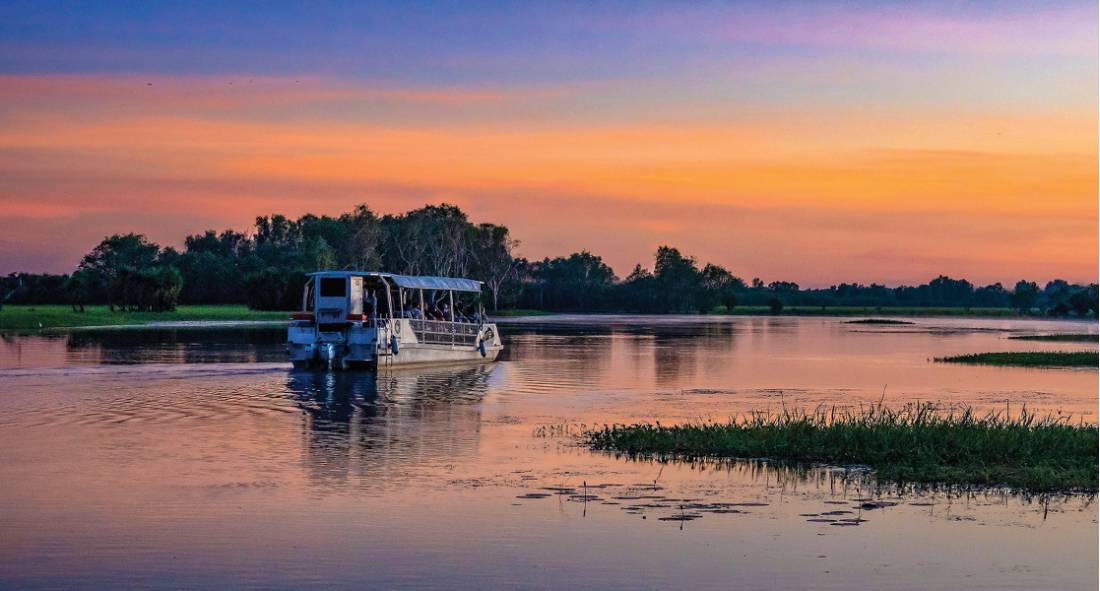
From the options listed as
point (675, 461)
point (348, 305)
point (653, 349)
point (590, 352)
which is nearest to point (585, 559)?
point (675, 461)

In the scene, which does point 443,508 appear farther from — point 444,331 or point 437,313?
point 437,313

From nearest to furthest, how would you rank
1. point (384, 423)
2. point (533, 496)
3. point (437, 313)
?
point (533, 496), point (384, 423), point (437, 313)

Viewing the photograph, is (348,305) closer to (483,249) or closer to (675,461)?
(675,461)

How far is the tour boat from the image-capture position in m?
54.2

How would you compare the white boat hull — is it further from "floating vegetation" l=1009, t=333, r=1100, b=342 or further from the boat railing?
"floating vegetation" l=1009, t=333, r=1100, b=342

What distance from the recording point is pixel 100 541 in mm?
17984

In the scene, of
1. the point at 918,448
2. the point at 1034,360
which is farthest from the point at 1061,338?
the point at 918,448

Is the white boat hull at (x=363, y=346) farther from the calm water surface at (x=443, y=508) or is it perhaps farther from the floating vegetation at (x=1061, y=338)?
the floating vegetation at (x=1061, y=338)

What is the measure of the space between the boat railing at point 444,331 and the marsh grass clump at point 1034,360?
26.2 m

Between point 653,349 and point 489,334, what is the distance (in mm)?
20525

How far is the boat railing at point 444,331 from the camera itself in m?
59.0

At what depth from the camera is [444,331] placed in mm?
61625

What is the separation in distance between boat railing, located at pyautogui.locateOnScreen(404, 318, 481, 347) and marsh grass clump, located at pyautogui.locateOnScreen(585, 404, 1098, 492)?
101ft

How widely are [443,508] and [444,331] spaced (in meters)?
40.9
